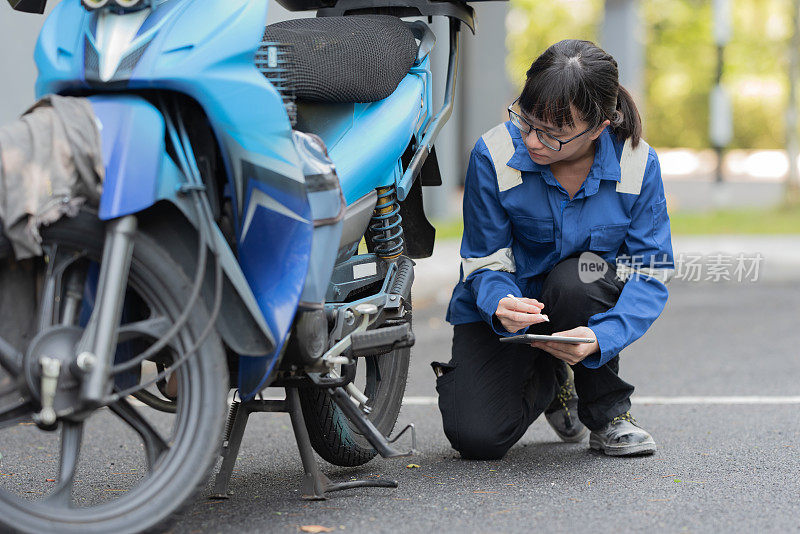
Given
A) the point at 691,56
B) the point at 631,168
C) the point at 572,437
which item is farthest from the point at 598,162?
the point at 691,56

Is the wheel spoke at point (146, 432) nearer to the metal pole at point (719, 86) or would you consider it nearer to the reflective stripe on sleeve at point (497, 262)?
the reflective stripe on sleeve at point (497, 262)

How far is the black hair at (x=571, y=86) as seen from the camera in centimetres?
329

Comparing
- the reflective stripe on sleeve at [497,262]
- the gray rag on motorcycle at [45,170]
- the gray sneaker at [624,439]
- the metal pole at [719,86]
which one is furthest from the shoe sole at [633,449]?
the metal pole at [719,86]

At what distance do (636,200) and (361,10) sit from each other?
1.13 metres

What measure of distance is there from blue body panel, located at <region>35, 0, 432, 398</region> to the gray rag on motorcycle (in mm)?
39

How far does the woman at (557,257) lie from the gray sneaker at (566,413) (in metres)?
0.13

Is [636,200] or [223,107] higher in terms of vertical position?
[223,107]

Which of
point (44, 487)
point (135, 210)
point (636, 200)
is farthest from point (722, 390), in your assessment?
point (135, 210)

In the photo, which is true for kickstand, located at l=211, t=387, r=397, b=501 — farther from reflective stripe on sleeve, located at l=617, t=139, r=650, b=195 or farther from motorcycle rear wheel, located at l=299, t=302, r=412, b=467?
reflective stripe on sleeve, located at l=617, t=139, r=650, b=195

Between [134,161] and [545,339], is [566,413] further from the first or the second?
[134,161]

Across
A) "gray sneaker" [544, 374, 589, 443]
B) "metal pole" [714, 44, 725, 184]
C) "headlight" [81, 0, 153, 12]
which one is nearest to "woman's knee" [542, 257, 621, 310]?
"gray sneaker" [544, 374, 589, 443]

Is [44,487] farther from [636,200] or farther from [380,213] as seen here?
[636,200]

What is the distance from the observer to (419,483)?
329cm

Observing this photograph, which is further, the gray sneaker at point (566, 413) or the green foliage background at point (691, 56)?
the green foliage background at point (691, 56)
